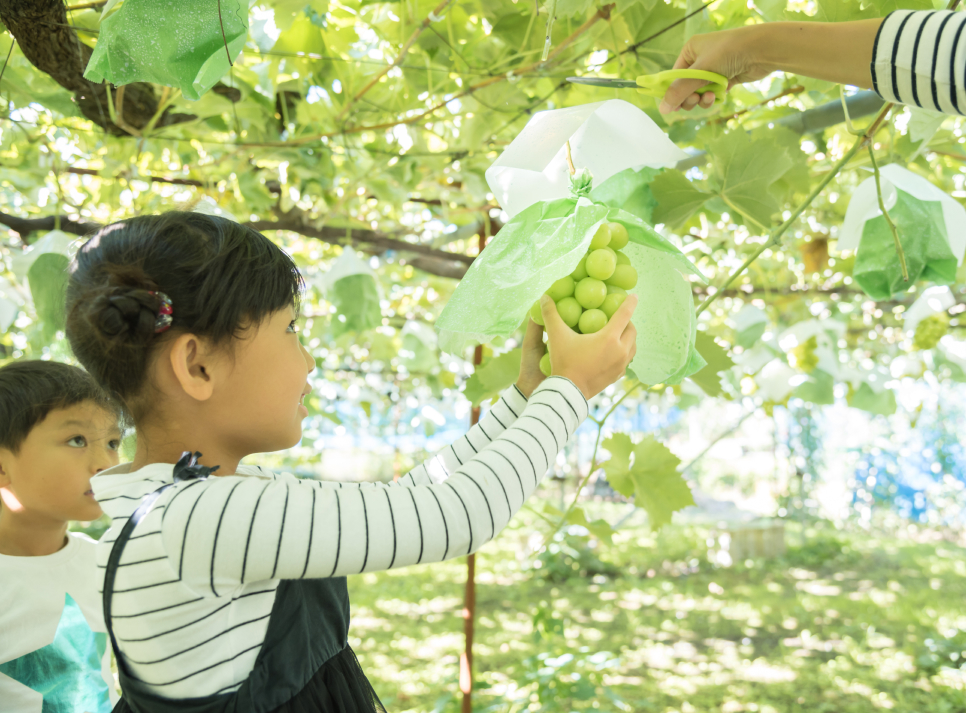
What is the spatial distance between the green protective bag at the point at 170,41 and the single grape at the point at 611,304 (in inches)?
14.7

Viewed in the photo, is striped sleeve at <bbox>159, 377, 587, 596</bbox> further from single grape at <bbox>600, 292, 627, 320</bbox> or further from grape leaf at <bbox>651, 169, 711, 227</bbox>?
grape leaf at <bbox>651, 169, 711, 227</bbox>

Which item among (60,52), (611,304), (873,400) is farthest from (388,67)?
(873,400)

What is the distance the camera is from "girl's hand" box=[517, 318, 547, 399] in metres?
0.79

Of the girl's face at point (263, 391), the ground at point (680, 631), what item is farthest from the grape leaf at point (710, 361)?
the ground at point (680, 631)

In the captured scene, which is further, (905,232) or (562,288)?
(905,232)

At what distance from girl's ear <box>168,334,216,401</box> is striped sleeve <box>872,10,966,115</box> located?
2.13ft

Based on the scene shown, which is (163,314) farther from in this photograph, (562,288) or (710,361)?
(710,361)

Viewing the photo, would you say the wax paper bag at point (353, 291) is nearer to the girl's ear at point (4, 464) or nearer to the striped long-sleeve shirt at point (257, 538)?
the girl's ear at point (4, 464)

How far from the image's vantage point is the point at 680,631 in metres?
3.77

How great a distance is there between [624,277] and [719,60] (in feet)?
0.69

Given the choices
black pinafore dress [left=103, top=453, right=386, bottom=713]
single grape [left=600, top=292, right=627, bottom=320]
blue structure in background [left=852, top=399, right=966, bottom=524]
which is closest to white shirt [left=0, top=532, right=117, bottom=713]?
black pinafore dress [left=103, top=453, right=386, bottom=713]

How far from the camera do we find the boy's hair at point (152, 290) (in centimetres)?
67

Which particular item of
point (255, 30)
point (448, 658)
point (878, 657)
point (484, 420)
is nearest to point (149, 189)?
point (255, 30)

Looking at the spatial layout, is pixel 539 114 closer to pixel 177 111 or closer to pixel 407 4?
pixel 407 4
